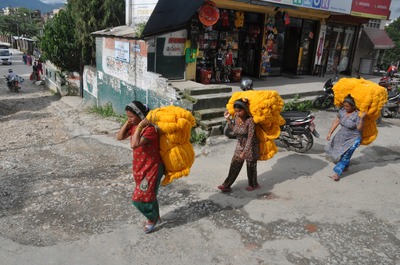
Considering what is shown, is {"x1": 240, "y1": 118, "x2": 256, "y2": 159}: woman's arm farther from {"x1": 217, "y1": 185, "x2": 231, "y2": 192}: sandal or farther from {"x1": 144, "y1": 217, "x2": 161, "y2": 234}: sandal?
{"x1": 144, "y1": 217, "x2": 161, "y2": 234}: sandal

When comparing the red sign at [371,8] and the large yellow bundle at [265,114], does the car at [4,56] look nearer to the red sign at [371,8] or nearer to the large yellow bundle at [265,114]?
the red sign at [371,8]

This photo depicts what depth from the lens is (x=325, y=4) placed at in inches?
482

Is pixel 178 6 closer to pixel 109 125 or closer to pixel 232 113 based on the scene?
pixel 109 125

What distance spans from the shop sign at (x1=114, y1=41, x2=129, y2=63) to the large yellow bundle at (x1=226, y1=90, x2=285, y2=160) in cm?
656

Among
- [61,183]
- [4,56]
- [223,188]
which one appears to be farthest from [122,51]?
[4,56]

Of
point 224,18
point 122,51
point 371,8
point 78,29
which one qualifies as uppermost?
point 371,8

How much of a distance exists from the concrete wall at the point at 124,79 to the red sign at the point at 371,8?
30.9 feet

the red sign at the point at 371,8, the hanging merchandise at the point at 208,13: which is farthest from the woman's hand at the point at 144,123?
the red sign at the point at 371,8

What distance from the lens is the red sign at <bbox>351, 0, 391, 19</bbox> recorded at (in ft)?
44.3

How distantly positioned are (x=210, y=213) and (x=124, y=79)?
297 inches

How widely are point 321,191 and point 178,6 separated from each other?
7012 millimetres

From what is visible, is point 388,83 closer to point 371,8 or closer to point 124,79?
point 371,8

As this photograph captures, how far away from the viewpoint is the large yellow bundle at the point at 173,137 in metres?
3.68

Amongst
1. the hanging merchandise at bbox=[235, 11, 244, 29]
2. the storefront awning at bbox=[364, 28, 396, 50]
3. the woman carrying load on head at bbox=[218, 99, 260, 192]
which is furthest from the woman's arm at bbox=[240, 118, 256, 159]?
the storefront awning at bbox=[364, 28, 396, 50]
